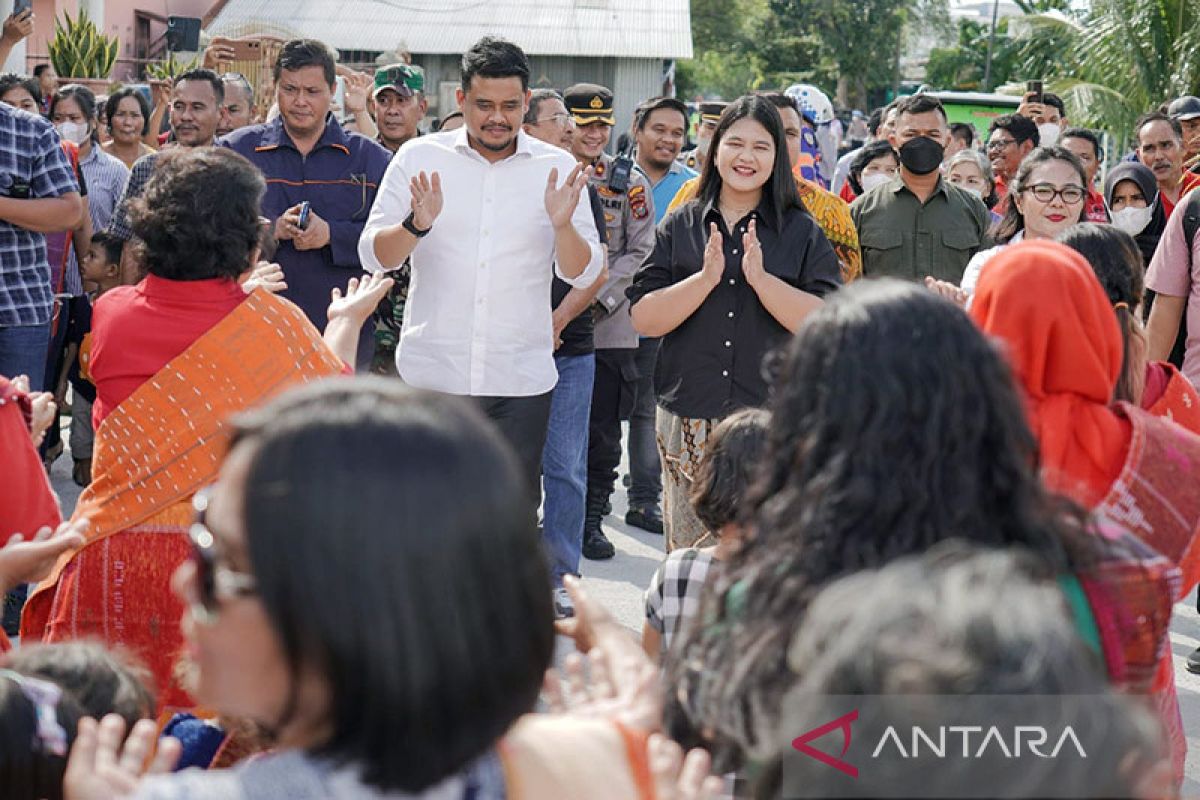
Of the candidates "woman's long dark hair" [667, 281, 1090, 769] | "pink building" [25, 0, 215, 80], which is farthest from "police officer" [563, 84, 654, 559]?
"pink building" [25, 0, 215, 80]

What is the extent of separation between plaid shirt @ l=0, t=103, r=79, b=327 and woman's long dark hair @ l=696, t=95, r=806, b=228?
95.8 inches

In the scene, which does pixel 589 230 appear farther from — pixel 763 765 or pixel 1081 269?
pixel 763 765

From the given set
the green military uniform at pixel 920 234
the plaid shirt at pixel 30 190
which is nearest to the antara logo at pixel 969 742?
the plaid shirt at pixel 30 190

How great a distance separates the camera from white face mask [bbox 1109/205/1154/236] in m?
7.95

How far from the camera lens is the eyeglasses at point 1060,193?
17.8 ft

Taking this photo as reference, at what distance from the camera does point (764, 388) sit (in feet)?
17.4

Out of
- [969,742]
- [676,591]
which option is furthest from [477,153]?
[969,742]

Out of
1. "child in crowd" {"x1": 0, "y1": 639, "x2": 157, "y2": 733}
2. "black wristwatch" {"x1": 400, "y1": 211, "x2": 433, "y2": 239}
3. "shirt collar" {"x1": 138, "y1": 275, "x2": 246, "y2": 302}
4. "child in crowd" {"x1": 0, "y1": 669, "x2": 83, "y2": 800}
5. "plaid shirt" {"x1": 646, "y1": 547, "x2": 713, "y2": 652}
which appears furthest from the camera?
"black wristwatch" {"x1": 400, "y1": 211, "x2": 433, "y2": 239}

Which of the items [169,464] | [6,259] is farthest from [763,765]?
[6,259]

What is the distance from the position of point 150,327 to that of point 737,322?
2267 mm

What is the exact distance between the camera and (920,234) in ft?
22.4

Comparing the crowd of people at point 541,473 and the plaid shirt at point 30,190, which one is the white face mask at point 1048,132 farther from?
the plaid shirt at point 30,190

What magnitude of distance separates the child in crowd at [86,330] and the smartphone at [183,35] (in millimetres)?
14999

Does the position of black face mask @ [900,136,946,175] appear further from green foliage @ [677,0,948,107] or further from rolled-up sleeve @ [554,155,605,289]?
green foliage @ [677,0,948,107]
